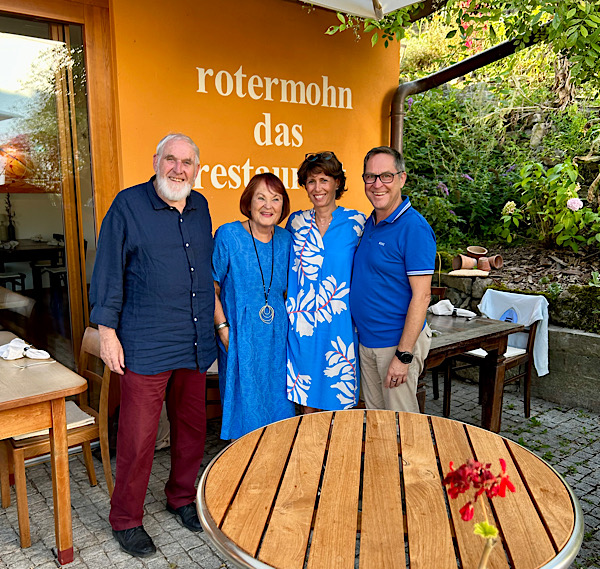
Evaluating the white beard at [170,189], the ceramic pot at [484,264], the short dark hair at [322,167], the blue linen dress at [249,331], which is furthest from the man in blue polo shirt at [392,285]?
the ceramic pot at [484,264]

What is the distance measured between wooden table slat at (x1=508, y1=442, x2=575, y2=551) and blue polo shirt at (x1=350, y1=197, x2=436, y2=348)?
3.41ft

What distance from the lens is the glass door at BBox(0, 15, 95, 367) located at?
141 inches

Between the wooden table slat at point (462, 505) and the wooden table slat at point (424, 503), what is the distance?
0.03 meters

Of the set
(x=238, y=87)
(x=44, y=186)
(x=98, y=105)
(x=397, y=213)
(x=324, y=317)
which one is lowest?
(x=324, y=317)

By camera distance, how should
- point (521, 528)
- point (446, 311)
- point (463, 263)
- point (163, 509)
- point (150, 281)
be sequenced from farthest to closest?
1. point (446, 311)
2. point (463, 263)
3. point (163, 509)
4. point (150, 281)
5. point (521, 528)

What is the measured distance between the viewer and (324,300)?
9.84ft

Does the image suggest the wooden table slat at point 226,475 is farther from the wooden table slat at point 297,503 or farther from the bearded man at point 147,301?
the bearded man at point 147,301

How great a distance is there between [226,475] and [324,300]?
1380 millimetres

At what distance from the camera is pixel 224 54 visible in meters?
4.31

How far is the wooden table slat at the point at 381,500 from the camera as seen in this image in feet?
4.57

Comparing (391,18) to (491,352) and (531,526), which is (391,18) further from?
(531,526)

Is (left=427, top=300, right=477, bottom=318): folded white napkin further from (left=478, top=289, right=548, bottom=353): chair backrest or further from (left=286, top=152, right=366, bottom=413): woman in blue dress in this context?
(left=286, top=152, right=366, bottom=413): woman in blue dress

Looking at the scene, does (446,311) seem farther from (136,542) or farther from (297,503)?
(297,503)

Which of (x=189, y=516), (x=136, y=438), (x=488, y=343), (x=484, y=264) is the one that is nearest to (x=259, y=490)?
(x=136, y=438)
